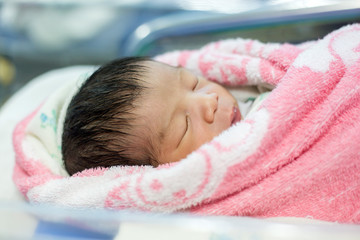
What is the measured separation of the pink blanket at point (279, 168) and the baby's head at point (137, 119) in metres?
0.04

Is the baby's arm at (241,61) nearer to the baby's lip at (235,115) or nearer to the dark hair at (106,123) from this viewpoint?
the baby's lip at (235,115)

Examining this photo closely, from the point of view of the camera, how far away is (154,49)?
4.36 ft

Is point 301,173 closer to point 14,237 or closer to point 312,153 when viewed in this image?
point 312,153

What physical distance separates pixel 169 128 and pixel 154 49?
0.65m

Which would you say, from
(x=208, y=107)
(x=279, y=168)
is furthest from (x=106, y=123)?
(x=279, y=168)

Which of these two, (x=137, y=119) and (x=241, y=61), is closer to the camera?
(x=137, y=119)

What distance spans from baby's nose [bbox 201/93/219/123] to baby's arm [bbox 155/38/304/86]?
13 centimetres

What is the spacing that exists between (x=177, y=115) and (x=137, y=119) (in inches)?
3.1

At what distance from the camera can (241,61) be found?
867 mm

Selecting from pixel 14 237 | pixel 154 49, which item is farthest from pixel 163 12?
pixel 14 237

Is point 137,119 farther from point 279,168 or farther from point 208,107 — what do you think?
point 279,168

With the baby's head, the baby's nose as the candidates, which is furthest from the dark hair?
the baby's nose

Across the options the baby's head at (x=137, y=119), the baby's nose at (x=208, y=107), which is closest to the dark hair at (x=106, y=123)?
the baby's head at (x=137, y=119)

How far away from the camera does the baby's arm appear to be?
80 cm
